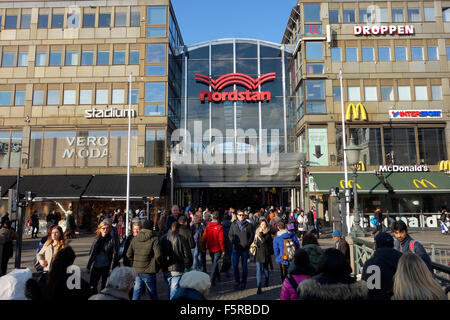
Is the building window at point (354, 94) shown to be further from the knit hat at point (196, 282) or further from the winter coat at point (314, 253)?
the knit hat at point (196, 282)

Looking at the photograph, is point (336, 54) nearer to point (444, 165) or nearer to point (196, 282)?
point (444, 165)

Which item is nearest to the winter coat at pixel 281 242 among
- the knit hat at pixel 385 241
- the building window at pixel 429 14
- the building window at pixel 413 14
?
the knit hat at pixel 385 241

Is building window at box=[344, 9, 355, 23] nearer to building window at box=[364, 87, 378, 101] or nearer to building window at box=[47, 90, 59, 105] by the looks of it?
building window at box=[364, 87, 378, 101]

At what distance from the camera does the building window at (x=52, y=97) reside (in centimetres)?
2612

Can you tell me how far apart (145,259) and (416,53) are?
2939cm

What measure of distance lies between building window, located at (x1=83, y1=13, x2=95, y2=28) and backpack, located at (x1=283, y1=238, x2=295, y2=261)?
26668 millimetres

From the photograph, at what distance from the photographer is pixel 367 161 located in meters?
26.1

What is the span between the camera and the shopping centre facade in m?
25.5

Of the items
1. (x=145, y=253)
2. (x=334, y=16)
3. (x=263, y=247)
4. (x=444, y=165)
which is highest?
(x=334, y=16)

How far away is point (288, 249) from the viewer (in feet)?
24.2

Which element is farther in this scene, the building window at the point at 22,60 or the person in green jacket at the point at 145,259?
the building window at the point at 22,60

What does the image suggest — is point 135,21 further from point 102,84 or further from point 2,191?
point 2,191

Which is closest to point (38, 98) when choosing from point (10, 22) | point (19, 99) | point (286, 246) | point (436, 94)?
point (19, 99)

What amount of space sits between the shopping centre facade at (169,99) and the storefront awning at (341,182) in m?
0.14
